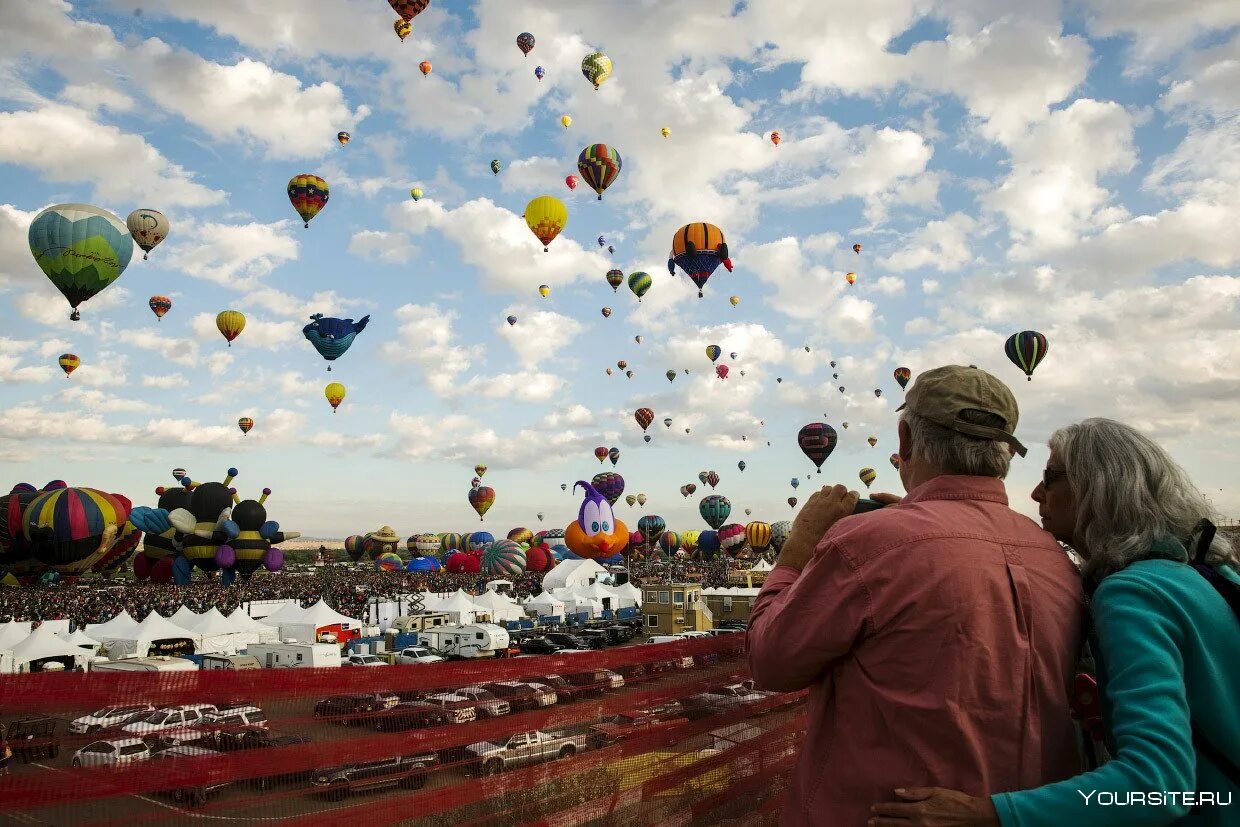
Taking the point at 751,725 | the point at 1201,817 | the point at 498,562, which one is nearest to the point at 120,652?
the point at 751,725

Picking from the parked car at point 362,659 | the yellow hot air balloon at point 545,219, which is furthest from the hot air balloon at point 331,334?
the parked car at point 362,659

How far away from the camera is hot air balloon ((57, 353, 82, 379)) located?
44.1 metres

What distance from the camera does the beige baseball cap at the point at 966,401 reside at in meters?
1.78

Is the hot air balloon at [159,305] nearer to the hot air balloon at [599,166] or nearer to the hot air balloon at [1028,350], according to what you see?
the hot air balloon at [599,166]

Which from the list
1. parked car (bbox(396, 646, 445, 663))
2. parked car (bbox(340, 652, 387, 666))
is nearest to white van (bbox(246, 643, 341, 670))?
parked car (bbox(340, 652, 387, 666))

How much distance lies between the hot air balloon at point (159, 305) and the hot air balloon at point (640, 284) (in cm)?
2676

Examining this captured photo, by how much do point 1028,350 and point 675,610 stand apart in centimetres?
1957

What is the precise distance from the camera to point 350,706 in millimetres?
1944

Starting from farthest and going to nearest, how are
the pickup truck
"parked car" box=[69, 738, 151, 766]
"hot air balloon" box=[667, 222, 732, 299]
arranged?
"hot air balloon" box=[667, 222, 732, 299], the pickup truck, "parked car" box=[69, 738, 151, 766]

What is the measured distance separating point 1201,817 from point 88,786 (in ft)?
7.47

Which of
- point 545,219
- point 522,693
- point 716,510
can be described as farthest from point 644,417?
point 522,693

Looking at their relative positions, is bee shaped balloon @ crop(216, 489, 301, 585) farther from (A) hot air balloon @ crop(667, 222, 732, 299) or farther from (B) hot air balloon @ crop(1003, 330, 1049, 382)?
(B) hot air balloon @ crop(1003, 330, 1049, 382)

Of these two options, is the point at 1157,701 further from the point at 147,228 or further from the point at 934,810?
the point at 147,228

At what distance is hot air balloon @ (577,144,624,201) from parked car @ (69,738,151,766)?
108 ft
